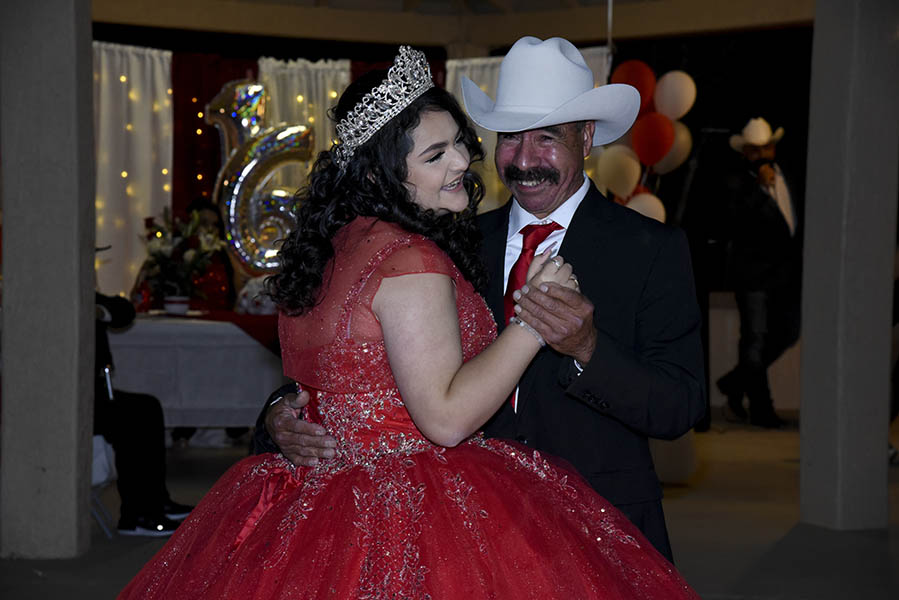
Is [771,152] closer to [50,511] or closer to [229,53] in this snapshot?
[229,53]

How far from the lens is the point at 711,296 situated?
391 inches

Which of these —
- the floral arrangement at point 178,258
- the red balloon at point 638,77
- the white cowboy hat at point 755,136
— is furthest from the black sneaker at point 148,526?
the white cowboy hat at point 755,136

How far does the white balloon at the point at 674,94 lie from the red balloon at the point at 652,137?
25cm

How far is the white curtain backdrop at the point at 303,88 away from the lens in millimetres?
9992

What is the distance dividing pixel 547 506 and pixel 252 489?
21.9 inches

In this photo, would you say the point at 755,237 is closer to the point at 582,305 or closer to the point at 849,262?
the point at 849,262

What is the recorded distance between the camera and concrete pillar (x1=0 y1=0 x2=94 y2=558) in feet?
15.1

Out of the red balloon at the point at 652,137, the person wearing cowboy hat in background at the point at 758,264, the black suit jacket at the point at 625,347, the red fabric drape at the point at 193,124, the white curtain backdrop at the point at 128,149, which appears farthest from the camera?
the red fabric drape at the point at 193,124

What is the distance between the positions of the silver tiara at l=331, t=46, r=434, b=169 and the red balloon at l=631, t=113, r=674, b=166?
571cm

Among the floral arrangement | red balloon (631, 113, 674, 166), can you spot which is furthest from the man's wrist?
red balloon (631, 113, 674, 166)

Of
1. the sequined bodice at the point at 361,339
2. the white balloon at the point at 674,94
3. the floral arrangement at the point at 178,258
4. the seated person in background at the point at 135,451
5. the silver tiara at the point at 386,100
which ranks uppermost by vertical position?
the white balloon at the point at 674,94

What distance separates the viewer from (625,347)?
2.22 metres

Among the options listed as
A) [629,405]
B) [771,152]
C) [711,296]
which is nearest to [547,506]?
[629,405]

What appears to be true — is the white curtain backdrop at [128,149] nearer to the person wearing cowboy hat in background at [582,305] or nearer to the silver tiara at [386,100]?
the person wearing cowboy hat in background at [582,305]
